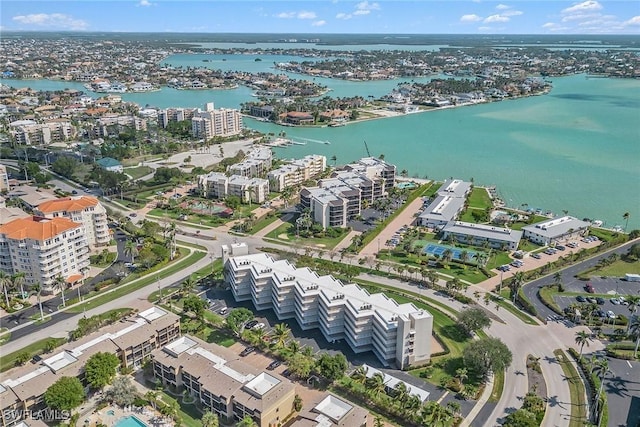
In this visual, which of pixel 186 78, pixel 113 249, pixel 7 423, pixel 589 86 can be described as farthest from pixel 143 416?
pixel 589 86

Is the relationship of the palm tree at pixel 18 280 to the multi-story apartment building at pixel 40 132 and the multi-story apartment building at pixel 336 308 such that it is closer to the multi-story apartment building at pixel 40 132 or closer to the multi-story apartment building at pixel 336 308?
the multi-story apartment building at pixel 336 308

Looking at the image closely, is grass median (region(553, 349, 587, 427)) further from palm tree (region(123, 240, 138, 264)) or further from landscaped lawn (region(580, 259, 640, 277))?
palm tree (region(123, 240, 138, 264))

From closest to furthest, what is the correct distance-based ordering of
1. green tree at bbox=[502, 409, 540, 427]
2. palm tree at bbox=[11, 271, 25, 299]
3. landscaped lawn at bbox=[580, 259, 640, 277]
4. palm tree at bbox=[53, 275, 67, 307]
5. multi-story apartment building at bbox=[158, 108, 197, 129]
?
green tree at bbox=[502, 409, 540, 427] < palm tree at bbox=[53, 275, 67, 307] < palm tree at bbox=[11, 271, 25, 299] < landscaped lawn at bbox=[580, 259, 640, 277] < multi-story apartment building at bbox=[158, 108, 197, 129]

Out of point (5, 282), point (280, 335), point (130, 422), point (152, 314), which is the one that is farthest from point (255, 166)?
point (130, 422)

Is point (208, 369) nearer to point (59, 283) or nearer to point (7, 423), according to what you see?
point (7, 423)

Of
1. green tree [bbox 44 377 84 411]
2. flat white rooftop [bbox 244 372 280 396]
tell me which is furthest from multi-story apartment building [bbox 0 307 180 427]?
flat white rooftop [bbox 244 372 280 396]

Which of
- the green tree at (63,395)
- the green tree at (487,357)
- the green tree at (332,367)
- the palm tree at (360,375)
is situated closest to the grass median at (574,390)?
the green tree at (487,357)
